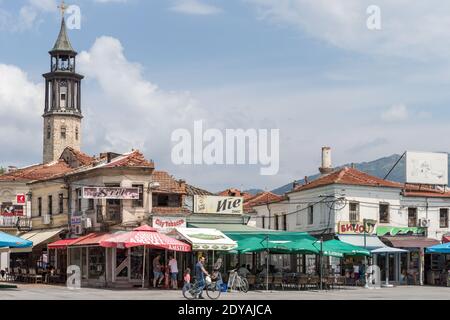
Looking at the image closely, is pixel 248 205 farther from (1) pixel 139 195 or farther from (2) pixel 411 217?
(1) pixel 139 195

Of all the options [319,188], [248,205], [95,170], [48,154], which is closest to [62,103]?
[48,154]

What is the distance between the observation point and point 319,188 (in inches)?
2336

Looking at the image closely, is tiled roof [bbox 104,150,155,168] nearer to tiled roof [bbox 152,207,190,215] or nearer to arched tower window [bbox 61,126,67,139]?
tiled roof [bbox 152,207,190,215]

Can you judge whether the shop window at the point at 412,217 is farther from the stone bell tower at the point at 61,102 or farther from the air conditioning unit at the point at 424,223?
the stone bell tower at the point at 61,102

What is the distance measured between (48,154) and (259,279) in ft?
228

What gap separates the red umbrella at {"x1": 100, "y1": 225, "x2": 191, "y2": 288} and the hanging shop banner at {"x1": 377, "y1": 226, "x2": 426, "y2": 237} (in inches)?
741

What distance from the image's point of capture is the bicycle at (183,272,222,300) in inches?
1363

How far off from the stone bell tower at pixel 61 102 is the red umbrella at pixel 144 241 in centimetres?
6833

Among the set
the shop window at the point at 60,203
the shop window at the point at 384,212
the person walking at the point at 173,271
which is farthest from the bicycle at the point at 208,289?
the shop window at the point at 384,212

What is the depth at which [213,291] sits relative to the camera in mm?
37125

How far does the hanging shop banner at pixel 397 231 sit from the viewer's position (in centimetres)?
5772

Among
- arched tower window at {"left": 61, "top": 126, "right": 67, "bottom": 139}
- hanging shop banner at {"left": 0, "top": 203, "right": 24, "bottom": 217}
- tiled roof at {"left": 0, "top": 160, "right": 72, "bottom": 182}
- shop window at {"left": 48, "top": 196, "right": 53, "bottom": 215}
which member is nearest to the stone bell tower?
arched tower window at {"left": 61, "top": 126, "right": 67, "bottom": 139}

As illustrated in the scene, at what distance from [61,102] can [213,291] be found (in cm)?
7767

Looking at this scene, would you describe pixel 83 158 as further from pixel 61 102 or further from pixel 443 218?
pixel 61 102
